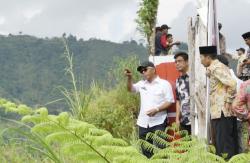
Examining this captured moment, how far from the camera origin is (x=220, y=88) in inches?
245

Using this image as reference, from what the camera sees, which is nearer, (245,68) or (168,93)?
(168,93)

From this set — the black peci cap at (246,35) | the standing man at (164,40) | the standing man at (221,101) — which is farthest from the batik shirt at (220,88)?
the standing man at (164,40)

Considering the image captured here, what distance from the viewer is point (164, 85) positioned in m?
7.44

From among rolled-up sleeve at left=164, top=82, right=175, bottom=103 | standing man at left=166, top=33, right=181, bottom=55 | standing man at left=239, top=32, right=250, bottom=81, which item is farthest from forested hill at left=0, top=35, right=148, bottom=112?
rolled-up sleeve at left=164, top=82, right=175, bottom=103

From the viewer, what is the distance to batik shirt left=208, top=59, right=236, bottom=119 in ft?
19.9

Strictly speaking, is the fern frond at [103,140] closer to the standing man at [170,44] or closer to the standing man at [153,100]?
the standing man at [153,100]

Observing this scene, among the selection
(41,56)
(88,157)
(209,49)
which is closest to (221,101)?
(209,49)

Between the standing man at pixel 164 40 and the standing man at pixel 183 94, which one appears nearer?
the standing man at pixel 183 94

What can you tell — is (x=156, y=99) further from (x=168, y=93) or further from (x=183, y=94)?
(x=183, y=94)

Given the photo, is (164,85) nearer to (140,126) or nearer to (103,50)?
(140,126)

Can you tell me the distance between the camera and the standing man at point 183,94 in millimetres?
7184

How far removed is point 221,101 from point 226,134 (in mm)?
300

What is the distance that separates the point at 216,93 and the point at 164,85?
1.27 metres

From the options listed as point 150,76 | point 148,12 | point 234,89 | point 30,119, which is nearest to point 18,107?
point 30,119
